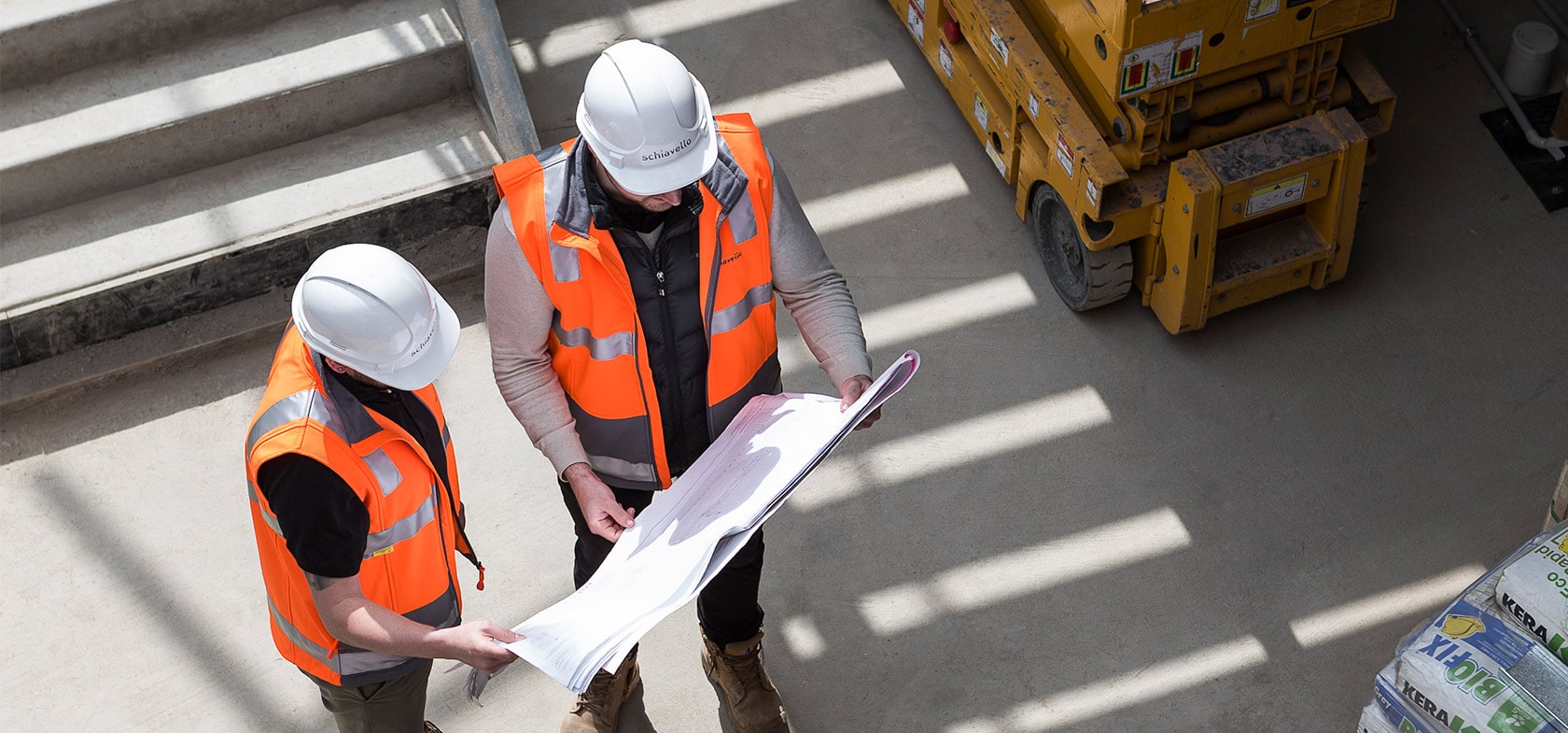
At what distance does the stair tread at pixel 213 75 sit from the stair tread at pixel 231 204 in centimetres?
26

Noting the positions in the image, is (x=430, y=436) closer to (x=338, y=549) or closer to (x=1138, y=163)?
(x=338, y=549)

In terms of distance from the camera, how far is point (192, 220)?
5.77 metres

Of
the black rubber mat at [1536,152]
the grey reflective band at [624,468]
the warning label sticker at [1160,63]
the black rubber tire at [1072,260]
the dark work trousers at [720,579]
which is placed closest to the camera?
the grey reflective band at [624,468]

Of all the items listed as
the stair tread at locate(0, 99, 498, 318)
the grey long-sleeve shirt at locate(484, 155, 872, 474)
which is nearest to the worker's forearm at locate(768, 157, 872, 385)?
the grey long-sleeve shirt at locate(484, 155, 872, 474)

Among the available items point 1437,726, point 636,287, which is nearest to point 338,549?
point 636,287

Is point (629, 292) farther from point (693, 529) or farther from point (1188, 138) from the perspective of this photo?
point (1188, 138)

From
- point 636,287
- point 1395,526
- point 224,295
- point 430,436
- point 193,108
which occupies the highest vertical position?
point 636,287

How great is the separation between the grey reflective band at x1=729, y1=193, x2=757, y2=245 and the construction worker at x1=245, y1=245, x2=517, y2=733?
682 millimetres

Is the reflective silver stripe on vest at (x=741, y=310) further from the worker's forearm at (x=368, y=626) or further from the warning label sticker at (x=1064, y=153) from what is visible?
the warning label sticker at (x=1064, y=153)

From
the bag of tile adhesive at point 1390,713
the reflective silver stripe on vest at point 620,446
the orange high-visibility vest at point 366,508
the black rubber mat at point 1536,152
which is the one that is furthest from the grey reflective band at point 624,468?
the black rubber mat at point 1536,152

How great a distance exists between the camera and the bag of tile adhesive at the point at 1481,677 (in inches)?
144

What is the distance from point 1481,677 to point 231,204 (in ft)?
15.3

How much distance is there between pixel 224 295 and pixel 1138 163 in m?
3.53

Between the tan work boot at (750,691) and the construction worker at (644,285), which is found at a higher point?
the construction worker at (644,285)
